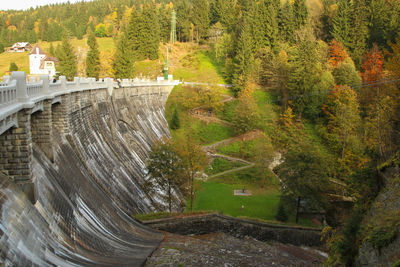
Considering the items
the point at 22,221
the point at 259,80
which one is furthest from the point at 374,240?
the point at 259,80

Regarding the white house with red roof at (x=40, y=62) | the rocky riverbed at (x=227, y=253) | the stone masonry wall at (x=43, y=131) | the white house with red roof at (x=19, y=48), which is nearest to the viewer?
the stone masonry wall at (x=43, y=131)

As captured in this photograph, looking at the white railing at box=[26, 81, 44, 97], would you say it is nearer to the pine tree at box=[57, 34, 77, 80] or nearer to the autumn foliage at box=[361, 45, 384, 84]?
the pine tree at box=[57, 34, 77, 80]

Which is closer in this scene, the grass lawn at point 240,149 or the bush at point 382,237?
the bush at point 382,237

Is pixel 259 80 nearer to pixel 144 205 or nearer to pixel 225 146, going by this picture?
pixel 225 146

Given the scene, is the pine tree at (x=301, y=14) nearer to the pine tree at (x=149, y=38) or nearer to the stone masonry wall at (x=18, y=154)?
the pine tree at (x=149, y=38)

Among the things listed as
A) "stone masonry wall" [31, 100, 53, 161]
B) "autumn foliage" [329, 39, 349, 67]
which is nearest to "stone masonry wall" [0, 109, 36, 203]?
"stone masonry wall" [31, 100, 53, 161]

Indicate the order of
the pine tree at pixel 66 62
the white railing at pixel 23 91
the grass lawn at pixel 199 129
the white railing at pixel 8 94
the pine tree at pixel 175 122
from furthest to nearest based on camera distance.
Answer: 1. the pine tree at pixel 66 62
2. the pine tree at pixel 175 122
3. the grass lawn at pixel 199 129
4. the white railing at pixel 23 91
5. the white railing at pixel 8 94

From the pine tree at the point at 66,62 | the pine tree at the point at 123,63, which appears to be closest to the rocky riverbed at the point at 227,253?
the pine tree at the point at 123,63
